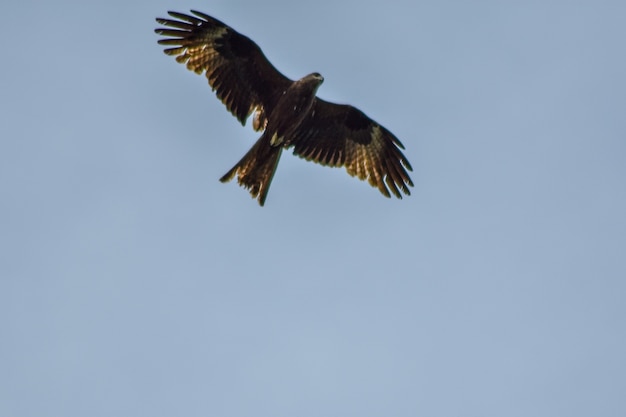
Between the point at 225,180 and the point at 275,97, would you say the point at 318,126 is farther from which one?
the point at 225,180

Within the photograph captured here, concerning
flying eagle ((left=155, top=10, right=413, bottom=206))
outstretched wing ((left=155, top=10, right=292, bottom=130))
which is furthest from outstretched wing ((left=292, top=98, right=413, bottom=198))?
outstretched wing ((left=155, top=10, right=292, bottom=130))

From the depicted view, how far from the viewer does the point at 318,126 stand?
14422 millimetres

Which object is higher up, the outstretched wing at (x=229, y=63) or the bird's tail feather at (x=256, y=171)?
the outstretched wing at (x=229, y=63)

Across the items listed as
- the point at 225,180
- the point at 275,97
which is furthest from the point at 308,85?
the point at 225,180

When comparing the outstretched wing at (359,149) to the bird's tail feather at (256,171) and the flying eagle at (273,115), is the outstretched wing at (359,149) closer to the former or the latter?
the flying eagle at (273,115)

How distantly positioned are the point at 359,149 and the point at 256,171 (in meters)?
2.11

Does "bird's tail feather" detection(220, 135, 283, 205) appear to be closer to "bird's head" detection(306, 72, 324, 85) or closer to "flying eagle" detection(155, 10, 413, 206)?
"flying eagle" detection(155, 10, 413, 206)

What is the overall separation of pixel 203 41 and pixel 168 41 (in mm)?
523

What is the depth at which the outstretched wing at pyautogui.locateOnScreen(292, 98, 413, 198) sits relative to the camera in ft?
47.4

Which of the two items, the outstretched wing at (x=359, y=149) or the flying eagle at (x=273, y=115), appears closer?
the flying eagle at (x=273, y=115)

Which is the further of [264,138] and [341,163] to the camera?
[341,163]

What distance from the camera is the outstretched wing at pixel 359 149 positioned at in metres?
14.5

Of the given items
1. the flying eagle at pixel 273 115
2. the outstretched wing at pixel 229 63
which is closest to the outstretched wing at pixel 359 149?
the flying eagle at pixel 273 115

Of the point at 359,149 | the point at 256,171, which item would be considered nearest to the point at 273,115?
the point at 256,171
